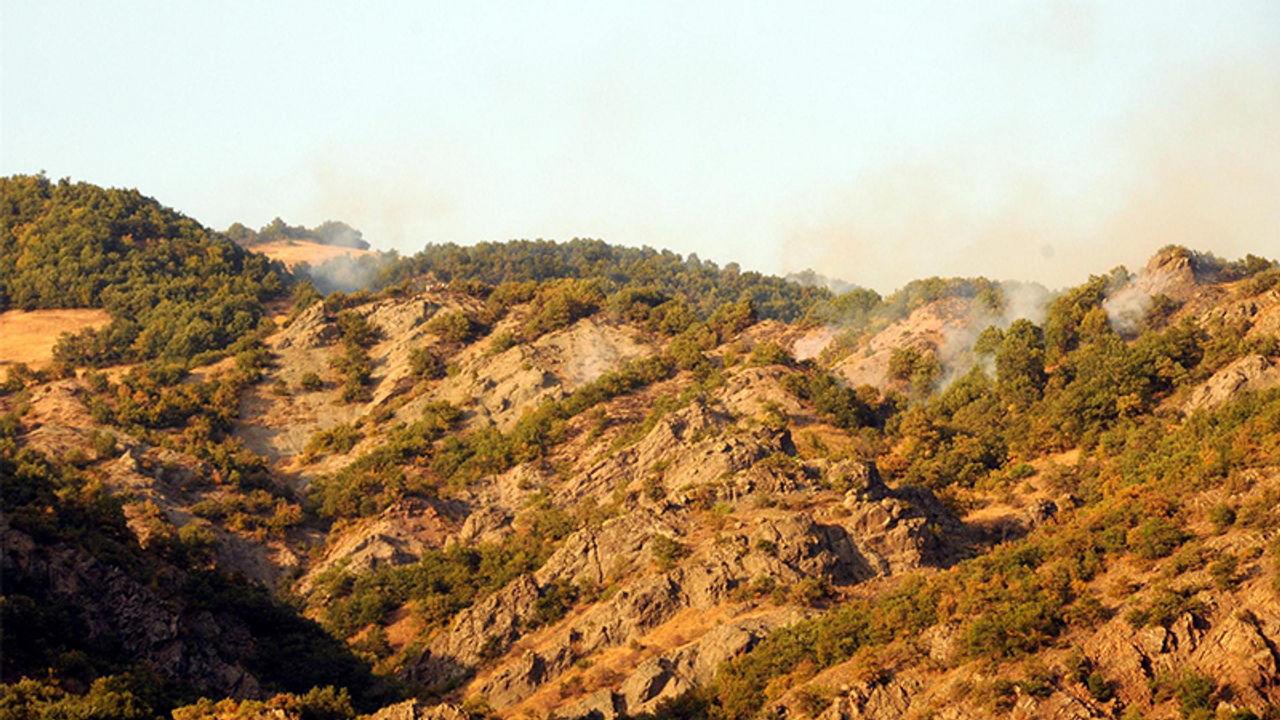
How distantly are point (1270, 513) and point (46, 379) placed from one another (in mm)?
88708

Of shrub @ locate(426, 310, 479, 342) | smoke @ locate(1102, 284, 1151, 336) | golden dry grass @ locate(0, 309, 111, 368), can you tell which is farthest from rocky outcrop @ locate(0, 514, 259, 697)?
smoke @ locate(1102, 284, 1151, 336)

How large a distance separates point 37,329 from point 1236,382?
321 ft

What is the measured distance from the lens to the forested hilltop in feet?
201

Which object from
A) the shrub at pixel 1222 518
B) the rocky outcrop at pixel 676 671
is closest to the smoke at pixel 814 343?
the rocky outcrop at pixel 676 671

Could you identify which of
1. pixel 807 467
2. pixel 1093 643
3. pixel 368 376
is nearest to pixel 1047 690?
pixel 1093 643

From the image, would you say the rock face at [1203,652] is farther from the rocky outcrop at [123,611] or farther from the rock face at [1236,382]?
the rocky outcrop at [123,611]

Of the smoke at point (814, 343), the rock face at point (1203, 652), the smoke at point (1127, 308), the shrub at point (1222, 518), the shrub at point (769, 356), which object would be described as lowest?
the rock face at point (1203, 652)

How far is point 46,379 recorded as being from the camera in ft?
378

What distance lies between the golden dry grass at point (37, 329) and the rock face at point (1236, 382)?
288 feet

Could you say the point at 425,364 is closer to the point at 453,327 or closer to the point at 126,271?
the point at 453,327

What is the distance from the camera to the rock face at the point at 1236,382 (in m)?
86.2

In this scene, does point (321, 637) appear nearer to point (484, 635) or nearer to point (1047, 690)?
point (484, 635)

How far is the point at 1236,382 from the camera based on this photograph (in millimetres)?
87062

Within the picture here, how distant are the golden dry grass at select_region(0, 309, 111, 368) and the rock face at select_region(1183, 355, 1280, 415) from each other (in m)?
87.9
